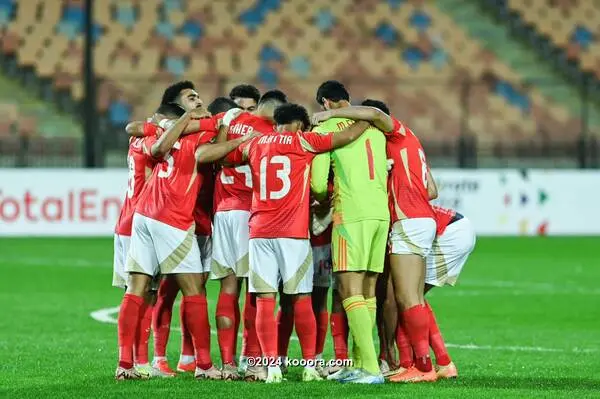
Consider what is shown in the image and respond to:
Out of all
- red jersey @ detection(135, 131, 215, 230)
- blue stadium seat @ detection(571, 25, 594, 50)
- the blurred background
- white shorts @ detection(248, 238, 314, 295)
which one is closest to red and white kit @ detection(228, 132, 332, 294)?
white shorts @ detection(248, 238, 314, 295)

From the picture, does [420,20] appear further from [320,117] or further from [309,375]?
[309,375]

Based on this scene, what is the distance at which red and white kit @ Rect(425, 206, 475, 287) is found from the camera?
9219 millimetres

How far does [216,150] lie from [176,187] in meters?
0.37

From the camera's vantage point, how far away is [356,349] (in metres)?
8.67

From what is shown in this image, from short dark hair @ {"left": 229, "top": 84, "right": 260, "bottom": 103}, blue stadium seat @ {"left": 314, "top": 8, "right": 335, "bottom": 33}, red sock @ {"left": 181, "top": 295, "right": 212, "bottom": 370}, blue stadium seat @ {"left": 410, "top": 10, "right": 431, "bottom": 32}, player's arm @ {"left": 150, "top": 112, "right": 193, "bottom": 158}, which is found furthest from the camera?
blue stadium seat @ {"left": 410, "top": 10, "right": 431, "bottom": 32}

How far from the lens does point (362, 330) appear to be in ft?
27.9

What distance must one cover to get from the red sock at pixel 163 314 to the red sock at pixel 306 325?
3.78ft

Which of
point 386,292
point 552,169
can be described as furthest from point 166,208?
point 552,169

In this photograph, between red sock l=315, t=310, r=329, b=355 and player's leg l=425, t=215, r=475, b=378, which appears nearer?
player's leg l=425, t=215, r=475, b=378

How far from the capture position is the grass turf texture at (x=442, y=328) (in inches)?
327

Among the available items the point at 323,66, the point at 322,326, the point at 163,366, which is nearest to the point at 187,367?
the point at 163,366

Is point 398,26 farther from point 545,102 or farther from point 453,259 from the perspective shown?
point 453,259

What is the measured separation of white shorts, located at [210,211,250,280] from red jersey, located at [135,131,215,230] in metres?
0.24

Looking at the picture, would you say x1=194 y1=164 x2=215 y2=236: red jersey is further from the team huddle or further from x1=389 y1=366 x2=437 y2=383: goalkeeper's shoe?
x1=389 y1=366 x2=437 y2=383: goalkeeper's shoe
